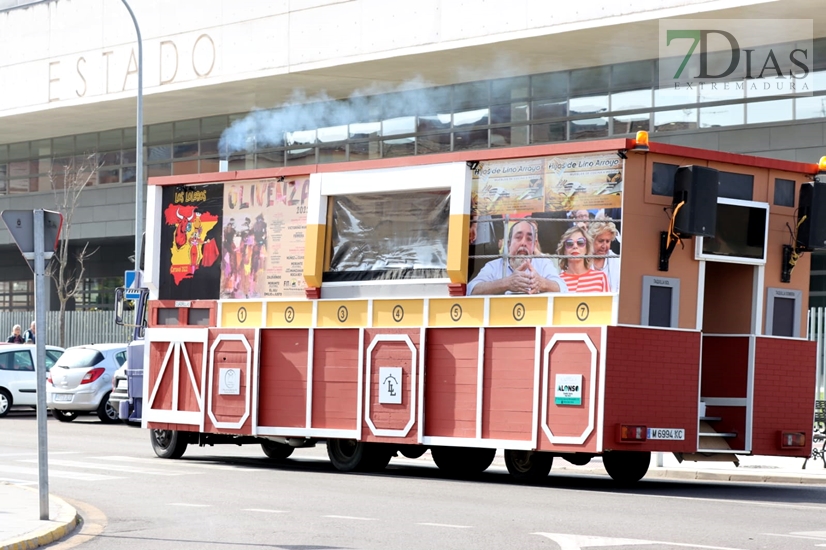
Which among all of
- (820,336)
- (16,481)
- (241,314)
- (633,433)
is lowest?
(16,481)

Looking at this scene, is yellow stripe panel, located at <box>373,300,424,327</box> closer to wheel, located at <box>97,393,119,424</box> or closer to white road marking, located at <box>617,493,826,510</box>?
white road marking, located at <box>617,493,826,510</box>

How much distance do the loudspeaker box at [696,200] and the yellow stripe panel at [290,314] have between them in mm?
4736

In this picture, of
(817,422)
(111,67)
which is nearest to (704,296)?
(817,422)

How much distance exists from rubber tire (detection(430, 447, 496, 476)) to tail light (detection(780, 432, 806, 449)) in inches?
134

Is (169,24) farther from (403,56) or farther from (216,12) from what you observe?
(403,56)

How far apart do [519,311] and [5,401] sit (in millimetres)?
16793

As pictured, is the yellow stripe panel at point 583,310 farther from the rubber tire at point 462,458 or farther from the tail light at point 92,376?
the tail light at point 92,376

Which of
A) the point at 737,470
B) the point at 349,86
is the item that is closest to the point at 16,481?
the point at 737,470

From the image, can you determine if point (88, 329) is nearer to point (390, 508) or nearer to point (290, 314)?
point (290, 314)

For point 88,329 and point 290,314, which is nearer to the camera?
point 290,314

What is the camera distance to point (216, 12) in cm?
3198

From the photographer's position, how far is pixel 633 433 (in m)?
14.4

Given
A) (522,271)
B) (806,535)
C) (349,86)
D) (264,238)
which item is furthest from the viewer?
(349,86)

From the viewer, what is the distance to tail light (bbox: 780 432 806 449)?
15.6 metres
